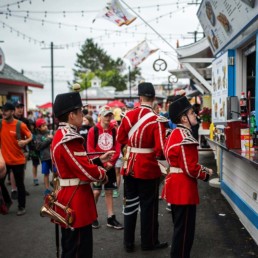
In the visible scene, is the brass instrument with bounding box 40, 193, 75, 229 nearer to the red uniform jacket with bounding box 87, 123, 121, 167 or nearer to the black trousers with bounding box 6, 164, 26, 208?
the red uniform jacket with bounding box 87, 123, 121, 167

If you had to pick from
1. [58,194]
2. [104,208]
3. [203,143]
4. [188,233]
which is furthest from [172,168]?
[203,143]

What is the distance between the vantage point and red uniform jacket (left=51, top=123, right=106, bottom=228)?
3.29 m

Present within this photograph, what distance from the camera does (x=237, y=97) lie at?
6.99m

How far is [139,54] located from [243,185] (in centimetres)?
1474

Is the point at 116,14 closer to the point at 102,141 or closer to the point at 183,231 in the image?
the point at 102,141

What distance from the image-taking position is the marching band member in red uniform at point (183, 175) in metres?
3.82

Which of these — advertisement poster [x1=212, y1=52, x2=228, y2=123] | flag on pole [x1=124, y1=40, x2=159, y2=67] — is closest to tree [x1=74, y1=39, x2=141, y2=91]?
flag on pole [x1=124, y1=40, x2=159, y2=67]

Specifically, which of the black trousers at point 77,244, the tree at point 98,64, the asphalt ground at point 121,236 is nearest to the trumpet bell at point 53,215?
the black trousers at point 77,244

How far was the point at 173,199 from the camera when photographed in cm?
393

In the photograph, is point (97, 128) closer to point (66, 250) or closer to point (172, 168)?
point (172, 168)

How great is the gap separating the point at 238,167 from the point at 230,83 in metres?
2.07

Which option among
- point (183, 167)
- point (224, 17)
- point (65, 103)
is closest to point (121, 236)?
point (183, 167)

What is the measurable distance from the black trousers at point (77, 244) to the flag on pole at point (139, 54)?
16.5 meters

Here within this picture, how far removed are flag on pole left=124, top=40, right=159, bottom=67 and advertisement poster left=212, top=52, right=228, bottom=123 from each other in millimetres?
10730
